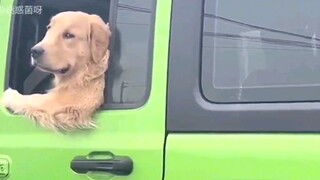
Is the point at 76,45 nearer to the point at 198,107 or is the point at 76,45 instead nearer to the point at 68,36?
the point at 68,36

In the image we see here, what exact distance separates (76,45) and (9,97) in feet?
1.31

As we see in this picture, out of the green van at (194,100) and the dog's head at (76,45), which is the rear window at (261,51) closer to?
the green van at (194,100)

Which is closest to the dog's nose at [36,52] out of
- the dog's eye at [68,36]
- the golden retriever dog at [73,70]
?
the golden retriever dog at [73,70]

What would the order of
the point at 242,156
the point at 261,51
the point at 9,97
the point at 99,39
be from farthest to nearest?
the point at 9,97
the point at 99,39
the point at 261,51
the point at 242,156

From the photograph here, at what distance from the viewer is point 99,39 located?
2.97 m

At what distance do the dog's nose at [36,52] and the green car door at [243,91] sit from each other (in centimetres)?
57

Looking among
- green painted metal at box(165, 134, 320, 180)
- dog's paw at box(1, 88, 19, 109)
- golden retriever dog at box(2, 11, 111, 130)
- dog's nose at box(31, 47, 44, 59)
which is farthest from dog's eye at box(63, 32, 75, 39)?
green painted metal at box(165, 134, 320, 180)

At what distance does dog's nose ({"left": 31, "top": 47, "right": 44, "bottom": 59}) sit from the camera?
303 cm

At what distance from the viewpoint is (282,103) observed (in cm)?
257

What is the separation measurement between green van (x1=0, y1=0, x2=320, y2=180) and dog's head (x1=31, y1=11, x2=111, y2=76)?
0.14 feet

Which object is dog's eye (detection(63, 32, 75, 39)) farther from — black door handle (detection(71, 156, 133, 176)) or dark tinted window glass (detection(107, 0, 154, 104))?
black door handle (detection(71, 156, 133, 176))

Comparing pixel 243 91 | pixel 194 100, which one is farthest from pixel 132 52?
pixel 243 91

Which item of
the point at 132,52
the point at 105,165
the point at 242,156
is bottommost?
the point at 105,165

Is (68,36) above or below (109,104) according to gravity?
above
